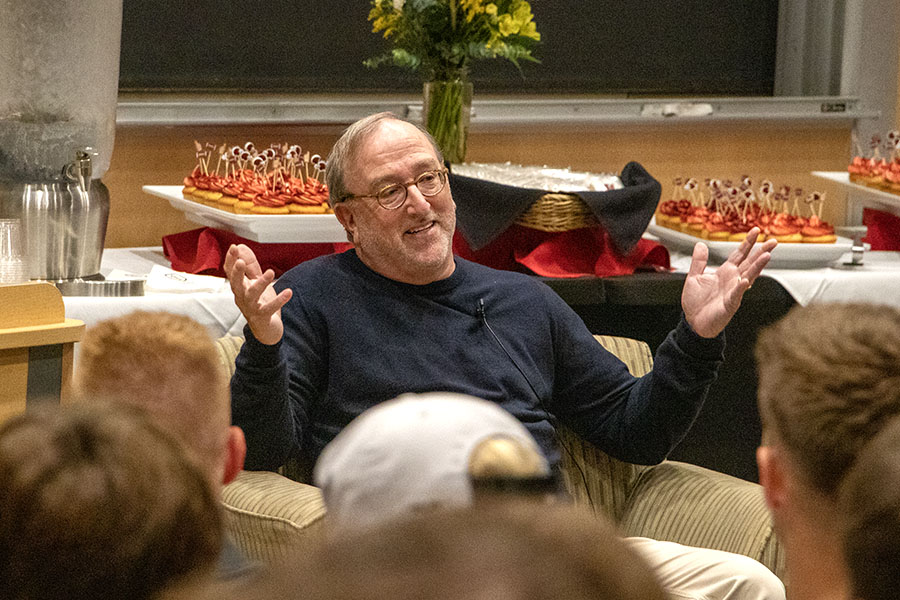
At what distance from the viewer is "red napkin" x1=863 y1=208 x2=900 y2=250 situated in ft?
12.9

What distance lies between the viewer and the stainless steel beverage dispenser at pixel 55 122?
257cm

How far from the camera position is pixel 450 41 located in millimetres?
3303

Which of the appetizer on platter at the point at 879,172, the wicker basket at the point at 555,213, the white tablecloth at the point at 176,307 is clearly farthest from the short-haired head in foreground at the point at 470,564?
the appetizer on platter at the point at 879,172

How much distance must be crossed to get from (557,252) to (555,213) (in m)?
0.11

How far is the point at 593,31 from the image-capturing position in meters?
4.35

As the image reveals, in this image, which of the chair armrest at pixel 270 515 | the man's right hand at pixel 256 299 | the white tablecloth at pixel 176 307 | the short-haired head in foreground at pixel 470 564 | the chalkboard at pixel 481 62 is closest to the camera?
the short-haired head in foreground at pixel 470 564

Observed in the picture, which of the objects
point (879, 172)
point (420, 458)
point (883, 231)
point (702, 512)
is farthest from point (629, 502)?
point (883, 231)

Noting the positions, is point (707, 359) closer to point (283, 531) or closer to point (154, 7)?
point (283, 531)

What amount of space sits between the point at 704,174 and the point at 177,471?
154 inches

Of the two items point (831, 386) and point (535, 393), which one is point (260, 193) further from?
point (831, 386)

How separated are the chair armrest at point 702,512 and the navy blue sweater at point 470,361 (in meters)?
0.07

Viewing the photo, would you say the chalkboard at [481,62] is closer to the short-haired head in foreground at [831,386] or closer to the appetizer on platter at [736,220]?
the appetizer on platter at [736,220]

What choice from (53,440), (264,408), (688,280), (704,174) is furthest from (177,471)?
(704,174)

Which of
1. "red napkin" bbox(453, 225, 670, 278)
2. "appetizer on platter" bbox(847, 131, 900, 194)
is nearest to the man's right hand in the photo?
"red napkin" bbox(453, 225, 670, 278)
